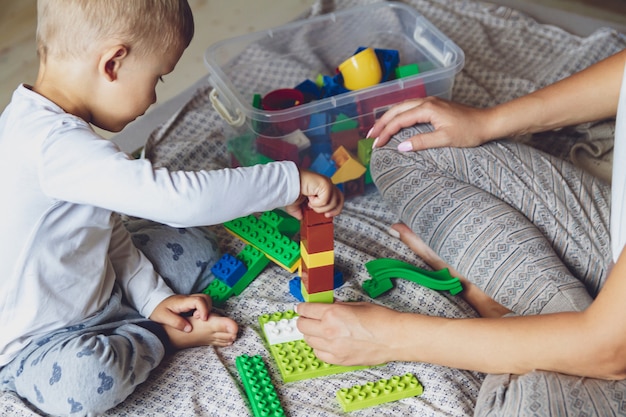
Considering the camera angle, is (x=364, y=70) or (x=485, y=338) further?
(x=364, y=70)

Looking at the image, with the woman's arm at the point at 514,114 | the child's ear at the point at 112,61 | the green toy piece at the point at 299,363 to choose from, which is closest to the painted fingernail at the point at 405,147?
the woman's arm at the point at 514,114

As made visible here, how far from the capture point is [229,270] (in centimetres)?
121

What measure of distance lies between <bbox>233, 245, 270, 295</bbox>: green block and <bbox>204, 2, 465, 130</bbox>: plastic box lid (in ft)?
1.06

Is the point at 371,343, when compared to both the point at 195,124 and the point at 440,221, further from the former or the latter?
the point at 195,124

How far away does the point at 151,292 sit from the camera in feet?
3.74

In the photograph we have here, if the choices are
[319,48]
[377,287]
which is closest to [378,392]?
[377,287]

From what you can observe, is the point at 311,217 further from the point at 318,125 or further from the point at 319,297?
the point at 318,125

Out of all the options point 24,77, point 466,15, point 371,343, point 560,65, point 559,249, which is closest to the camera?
point 371,343

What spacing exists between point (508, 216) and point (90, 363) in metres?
0.64

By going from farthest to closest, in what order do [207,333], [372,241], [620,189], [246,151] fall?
[246,151] → [372,241] → [207,333] → [620,189]

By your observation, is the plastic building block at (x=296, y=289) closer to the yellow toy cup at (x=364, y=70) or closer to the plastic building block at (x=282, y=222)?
the plastic building block at (x=282, y=222)

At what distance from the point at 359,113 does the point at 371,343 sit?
1.82 ft

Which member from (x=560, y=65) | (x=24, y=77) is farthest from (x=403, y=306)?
(x=24, y=77)

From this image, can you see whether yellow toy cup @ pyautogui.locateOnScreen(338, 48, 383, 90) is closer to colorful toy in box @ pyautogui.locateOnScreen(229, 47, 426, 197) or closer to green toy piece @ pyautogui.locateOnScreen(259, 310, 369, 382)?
colorful toy in box @ pyautogui.locateOnScreen(229, 47, 426, 197)
